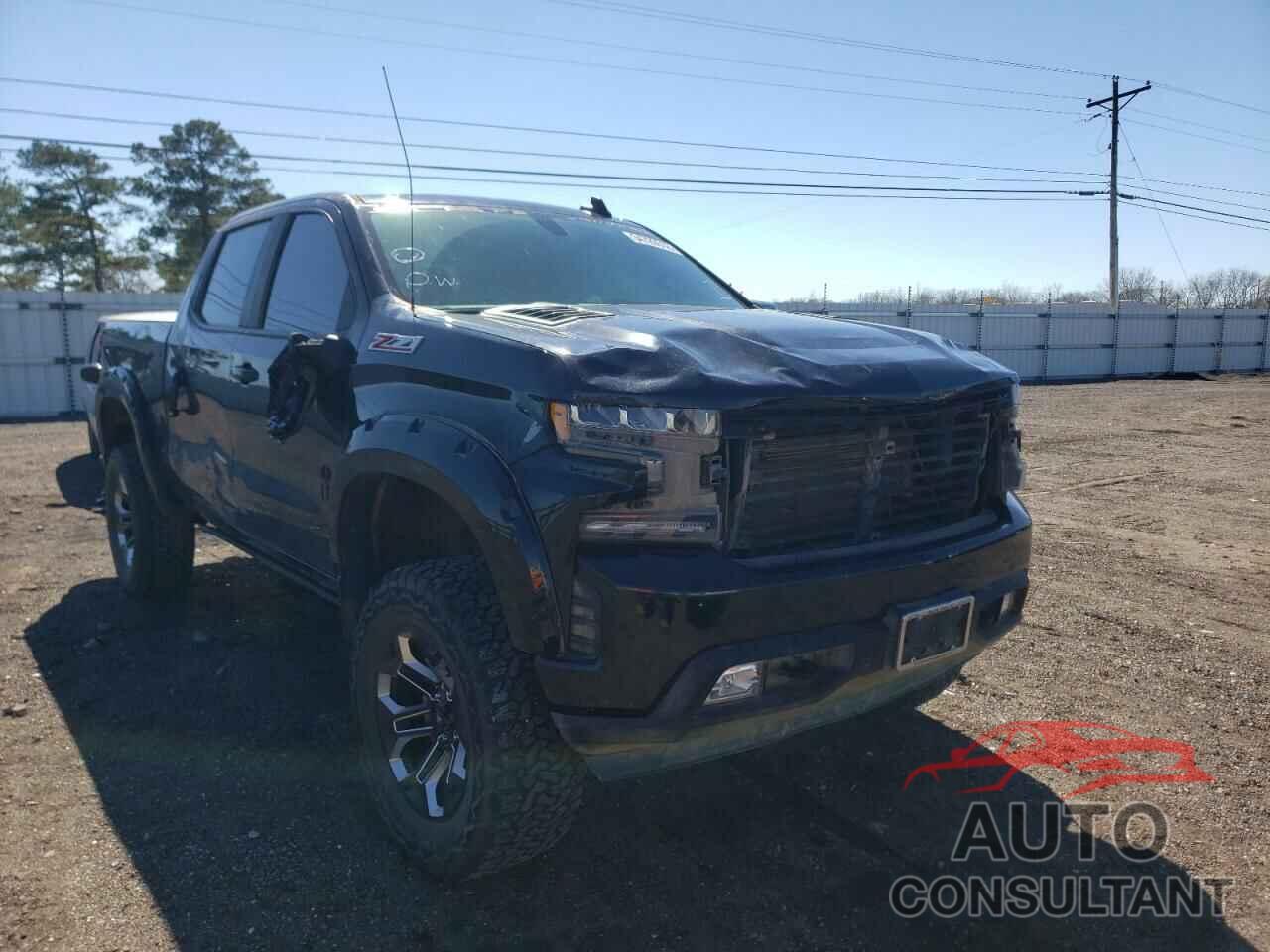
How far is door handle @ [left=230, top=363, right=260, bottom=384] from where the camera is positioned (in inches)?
147

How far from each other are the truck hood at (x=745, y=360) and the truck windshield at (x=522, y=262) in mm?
504

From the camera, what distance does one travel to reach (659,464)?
227 cm

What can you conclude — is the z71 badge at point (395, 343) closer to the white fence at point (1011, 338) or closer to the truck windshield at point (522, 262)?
the truck windshield at point (522, 262)

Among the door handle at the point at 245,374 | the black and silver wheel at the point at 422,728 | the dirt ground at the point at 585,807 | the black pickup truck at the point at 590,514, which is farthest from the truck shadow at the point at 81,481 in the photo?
the black and silver wheel at the point at 422,728

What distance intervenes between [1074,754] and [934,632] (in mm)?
1311

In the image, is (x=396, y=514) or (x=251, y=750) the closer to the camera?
(x=396, y=514)

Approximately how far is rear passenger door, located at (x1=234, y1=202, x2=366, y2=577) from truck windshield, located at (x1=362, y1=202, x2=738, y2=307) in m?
0.22

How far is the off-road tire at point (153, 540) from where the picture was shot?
16.3 ft

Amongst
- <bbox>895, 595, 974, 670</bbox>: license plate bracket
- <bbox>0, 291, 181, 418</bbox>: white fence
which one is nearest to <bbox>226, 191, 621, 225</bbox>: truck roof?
<bbox>895, 595, 974, 670</bbox>: license plate bracket

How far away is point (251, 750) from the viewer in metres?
3.55

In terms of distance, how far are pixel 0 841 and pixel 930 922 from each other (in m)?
2.77

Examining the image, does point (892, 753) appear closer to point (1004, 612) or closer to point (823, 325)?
point (1004, 612)

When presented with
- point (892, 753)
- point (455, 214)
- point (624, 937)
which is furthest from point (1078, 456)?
point (624, 937)

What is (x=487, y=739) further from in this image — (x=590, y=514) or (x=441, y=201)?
(x=441, y=201)
